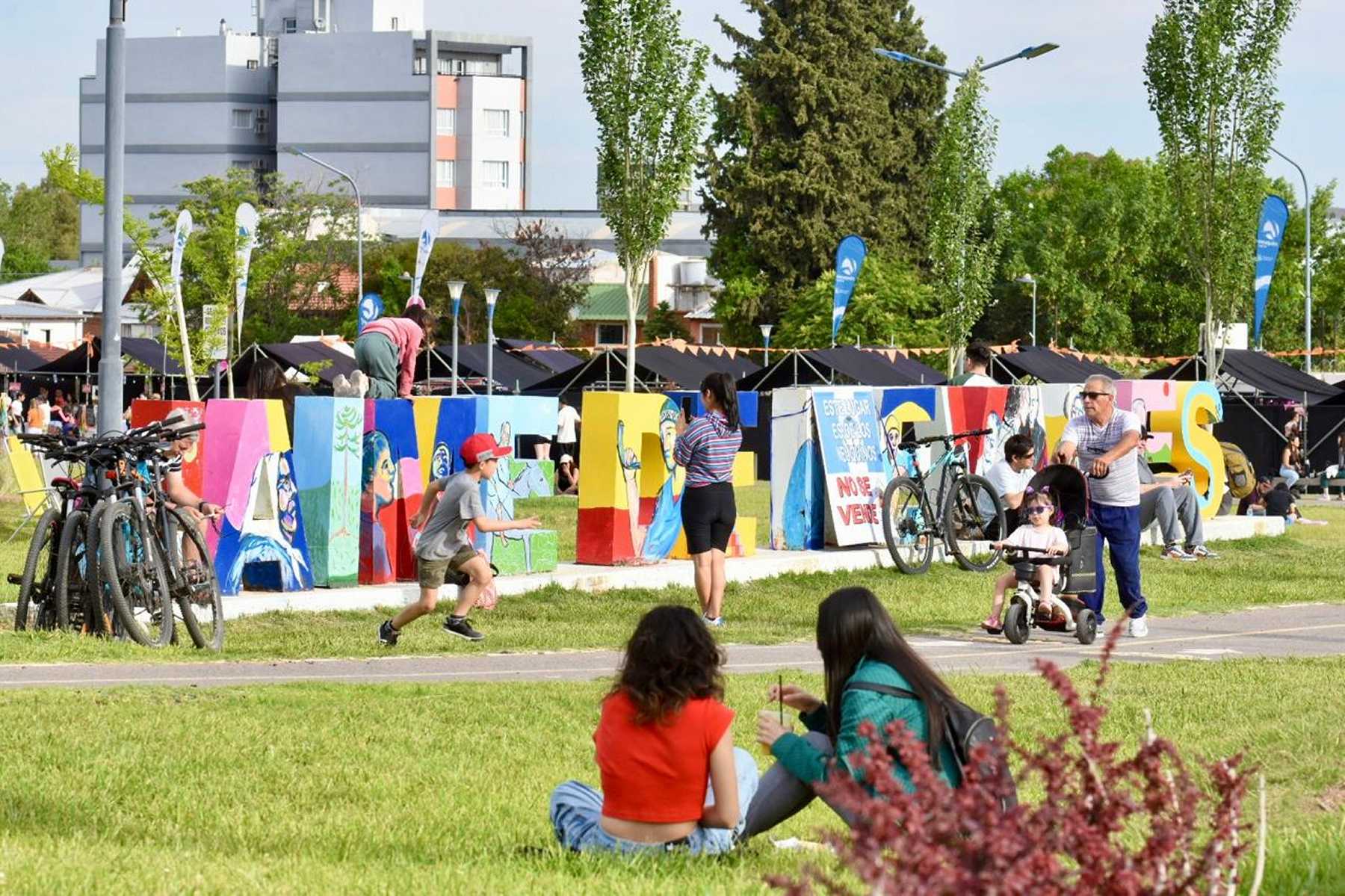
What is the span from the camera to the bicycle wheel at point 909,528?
18609 mm

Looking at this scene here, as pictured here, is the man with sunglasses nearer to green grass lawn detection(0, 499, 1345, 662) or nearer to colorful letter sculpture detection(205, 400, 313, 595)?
green grass lawn detection(0, 499, 1345, 662)

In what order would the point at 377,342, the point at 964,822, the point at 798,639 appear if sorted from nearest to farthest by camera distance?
the point at 964,822 → the point at 798,639 → the point at 377,342

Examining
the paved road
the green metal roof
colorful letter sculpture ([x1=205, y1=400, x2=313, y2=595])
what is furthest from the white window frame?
the paved road

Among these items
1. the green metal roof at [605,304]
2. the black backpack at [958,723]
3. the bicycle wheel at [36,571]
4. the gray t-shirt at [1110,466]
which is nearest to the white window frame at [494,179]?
the green metal roof at [605,304]

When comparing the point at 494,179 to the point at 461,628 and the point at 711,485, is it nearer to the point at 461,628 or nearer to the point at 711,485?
the point at 711,485

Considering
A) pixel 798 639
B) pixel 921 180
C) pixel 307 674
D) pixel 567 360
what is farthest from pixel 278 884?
pixel 921 180

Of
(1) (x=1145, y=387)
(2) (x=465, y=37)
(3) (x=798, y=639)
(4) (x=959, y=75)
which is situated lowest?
(3) (x=798, y=639)

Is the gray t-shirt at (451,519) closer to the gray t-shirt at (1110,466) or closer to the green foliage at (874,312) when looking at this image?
the gray t-shirt at (1110,466)

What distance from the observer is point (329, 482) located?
15.2 meters

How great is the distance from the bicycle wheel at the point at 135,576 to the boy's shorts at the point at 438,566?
171 cm

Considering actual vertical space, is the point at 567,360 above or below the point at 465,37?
below

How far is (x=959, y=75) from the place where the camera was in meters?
35.2

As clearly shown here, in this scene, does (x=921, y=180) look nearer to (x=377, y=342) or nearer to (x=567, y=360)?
(x=567, y=360)

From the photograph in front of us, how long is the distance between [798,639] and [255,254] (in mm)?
31483
